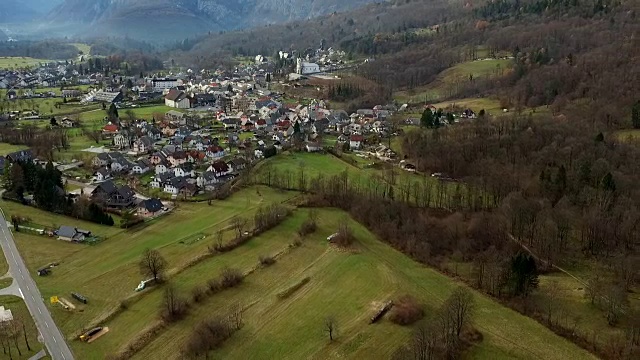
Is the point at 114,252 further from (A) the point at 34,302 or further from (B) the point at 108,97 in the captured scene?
(B) the point at 108,97

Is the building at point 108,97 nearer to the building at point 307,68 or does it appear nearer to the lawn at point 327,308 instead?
the building at point 307,68

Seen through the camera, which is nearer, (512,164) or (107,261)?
(107,261)

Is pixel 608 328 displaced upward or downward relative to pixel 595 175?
downward

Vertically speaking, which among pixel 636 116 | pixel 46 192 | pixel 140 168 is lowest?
pixel 140 168

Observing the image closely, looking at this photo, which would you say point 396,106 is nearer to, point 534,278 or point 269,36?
point 534,278

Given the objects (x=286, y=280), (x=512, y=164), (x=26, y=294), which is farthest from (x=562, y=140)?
(x=26, y=294)

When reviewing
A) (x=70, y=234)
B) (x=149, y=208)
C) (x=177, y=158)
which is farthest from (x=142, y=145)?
(x=70, y=234)

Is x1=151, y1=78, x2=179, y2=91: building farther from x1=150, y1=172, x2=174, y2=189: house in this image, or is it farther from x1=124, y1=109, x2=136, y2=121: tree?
x1=150, y1=172, x2=174, y2=189: house
